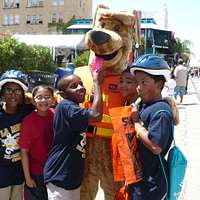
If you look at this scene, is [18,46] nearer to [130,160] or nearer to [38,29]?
[130,160]

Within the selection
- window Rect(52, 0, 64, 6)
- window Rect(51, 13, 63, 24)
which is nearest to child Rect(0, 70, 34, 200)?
window Rect(51, 13, 63, 24)

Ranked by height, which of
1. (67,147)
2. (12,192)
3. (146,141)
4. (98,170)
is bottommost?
(12,192)

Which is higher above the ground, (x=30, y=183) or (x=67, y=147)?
(x=67, y=147)

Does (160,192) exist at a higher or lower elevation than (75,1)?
lower

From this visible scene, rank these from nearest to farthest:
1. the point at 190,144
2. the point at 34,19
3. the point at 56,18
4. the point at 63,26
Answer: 1. the point at 190,144
2. the point at 63,26
3. the point at 56,18
4. the point at 34,19

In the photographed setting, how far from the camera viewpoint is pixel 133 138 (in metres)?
2.88

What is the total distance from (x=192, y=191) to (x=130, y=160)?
8.73ft

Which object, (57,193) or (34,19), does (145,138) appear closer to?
(57,193)

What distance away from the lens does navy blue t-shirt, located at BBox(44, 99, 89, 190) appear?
10.0 feet

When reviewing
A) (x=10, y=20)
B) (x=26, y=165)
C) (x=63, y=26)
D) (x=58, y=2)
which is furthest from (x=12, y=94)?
(x=10, y=20)

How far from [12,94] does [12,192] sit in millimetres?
756

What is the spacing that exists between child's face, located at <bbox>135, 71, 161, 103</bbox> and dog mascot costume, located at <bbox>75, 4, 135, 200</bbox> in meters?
0.76

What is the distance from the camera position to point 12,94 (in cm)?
339

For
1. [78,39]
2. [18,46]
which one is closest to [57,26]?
[78,39]
